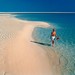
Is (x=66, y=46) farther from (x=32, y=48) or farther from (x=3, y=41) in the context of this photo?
(x=3, y=41)

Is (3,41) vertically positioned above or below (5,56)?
above

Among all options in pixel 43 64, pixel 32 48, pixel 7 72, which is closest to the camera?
pixel 7 72

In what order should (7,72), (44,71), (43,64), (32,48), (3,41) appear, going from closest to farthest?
(7,72)
(44,71)
(43,64)
(32,48)
(3,41)

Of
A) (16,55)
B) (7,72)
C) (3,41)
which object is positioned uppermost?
(3,41)

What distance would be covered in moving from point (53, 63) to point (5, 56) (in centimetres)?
313

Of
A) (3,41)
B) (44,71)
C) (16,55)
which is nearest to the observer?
(44,71)

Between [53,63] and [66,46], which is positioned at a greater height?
[66,46]

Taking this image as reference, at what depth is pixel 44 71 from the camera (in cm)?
1283

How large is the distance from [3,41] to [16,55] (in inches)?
156

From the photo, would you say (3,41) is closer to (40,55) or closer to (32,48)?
(32,48)

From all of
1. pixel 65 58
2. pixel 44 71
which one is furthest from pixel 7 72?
pixel 65 58

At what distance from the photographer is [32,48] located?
17.2m

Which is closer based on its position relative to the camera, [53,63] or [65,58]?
[53,63]

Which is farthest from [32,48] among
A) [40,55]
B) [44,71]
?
[44,71]
